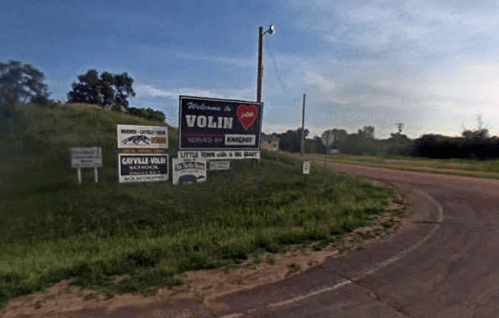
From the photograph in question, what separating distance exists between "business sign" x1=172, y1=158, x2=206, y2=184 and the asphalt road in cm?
909

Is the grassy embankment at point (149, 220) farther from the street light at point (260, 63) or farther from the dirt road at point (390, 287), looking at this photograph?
the street light at point (260, 63)

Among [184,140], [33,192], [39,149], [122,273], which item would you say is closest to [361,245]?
[122,273]

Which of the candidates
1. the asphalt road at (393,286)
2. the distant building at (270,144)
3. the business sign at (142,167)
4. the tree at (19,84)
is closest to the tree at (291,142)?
the distant building at (270,144)

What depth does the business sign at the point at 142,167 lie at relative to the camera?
1384cm

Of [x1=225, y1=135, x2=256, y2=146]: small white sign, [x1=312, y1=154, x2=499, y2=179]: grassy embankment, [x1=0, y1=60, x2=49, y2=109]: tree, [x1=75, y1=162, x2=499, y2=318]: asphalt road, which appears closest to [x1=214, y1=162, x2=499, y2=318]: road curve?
[x1=75, y1=162, x2=499, y2=318]: asphalt road

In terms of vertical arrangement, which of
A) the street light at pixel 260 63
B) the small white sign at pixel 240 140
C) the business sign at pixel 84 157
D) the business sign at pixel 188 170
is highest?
the street light at pixel 260 63

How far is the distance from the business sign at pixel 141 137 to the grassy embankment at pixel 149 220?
5.57 feet

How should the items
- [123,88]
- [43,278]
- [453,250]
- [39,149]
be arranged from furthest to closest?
[123,88] < [39,149] < [453,250] < [43,278]

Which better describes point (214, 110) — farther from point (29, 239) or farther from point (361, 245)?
point (361, 245)

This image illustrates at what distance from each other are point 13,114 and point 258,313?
2863cm

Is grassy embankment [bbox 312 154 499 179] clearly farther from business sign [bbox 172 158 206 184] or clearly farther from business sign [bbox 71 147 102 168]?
business sign [bbox 71 147 102 168]

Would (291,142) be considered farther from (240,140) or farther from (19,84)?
(240,140)

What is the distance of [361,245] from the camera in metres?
7.62

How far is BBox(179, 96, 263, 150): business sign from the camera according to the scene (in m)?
15.3
